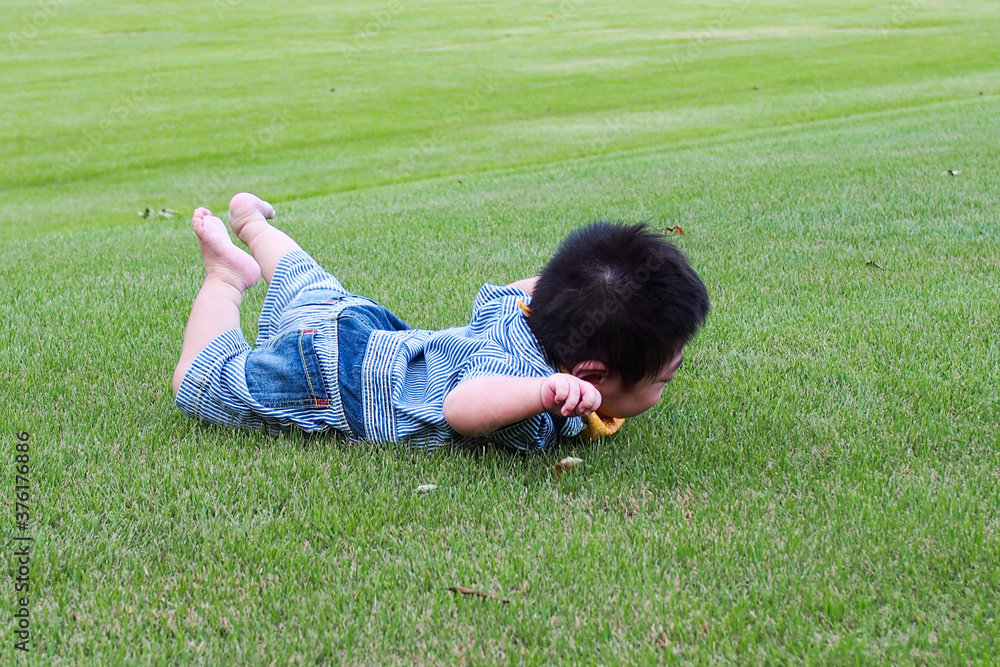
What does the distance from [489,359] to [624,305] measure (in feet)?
1.35

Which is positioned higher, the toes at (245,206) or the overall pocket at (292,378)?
the toes at (245,206)

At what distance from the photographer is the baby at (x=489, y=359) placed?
2.70m

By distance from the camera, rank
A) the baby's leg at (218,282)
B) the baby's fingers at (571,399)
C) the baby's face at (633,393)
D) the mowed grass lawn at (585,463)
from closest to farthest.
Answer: the mowed grass lawn at (585,463), the baby's fingers at (571,399), the baby's face at (633,393), the baby's leg at (218,282)

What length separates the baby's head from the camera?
2701mm

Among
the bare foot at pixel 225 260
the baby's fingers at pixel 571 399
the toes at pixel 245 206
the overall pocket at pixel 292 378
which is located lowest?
the overall pocket at pixel 292 378

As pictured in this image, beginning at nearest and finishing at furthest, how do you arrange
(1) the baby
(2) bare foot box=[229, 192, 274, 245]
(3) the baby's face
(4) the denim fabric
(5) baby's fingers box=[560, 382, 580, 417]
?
(5) baby's fingers box=[560, 382, 580, 417], (1) the baby, (3) the baby's face, (4) the denim fabric, (2) bare foot box=[229, 192, 274, 245]

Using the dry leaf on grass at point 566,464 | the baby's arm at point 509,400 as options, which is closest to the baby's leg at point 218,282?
the baby's arm at point 509,400

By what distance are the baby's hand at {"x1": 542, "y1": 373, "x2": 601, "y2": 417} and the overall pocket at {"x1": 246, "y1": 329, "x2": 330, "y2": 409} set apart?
791 mm

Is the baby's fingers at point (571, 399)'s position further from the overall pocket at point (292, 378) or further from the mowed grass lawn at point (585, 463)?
the overall pocket at point (292, 378)

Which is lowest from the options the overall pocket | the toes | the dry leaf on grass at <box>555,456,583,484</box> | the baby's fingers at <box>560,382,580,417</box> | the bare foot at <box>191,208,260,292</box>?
the dry leaf on grass at <box>555,456,583,484</box>

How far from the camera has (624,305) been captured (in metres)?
2.69

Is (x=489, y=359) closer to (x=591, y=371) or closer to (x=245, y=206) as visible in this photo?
(x=591, y=371)

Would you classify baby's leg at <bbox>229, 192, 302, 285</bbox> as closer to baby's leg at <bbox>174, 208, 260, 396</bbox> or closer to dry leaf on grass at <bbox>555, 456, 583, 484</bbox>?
baby's leg at <bbox>174, 208, 260, 396</bbox>

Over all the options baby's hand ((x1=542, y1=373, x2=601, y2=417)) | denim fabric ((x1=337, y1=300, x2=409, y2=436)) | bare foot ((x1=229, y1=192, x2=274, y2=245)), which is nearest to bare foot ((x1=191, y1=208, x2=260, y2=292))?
bare foot ((x1=229, y1=192, x2=274, y2=245))
